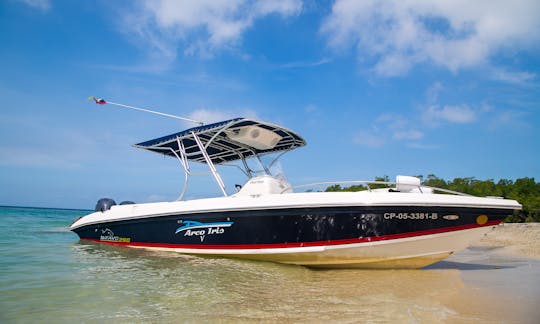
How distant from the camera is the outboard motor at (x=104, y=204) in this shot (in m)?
9.30

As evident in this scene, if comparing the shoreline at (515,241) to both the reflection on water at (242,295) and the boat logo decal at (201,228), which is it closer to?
the reflection on water at (242,295)

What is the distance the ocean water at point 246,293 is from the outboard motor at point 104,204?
2.60 metres

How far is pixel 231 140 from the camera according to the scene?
8.39 metres

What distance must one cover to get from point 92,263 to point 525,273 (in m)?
7.87

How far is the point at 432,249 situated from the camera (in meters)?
5.83

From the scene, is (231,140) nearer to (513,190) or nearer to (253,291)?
(253,291)

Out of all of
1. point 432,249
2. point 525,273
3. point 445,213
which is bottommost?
point 525,273

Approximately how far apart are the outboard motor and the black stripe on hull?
3.18 metres

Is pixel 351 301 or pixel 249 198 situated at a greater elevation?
pixel 249 198

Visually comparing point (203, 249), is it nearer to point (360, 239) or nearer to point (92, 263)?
point (92, 263)

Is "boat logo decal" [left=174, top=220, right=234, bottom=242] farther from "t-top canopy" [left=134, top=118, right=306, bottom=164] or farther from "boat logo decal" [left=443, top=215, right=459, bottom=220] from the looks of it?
"boat logo decal" [left=443, top=215, right=459, bottom=220]

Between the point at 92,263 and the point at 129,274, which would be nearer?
the point at 129,274

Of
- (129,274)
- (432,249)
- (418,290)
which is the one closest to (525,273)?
(432,249)

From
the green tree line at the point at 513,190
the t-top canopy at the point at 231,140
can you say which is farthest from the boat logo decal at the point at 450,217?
the green tree line at the point at 513,190
